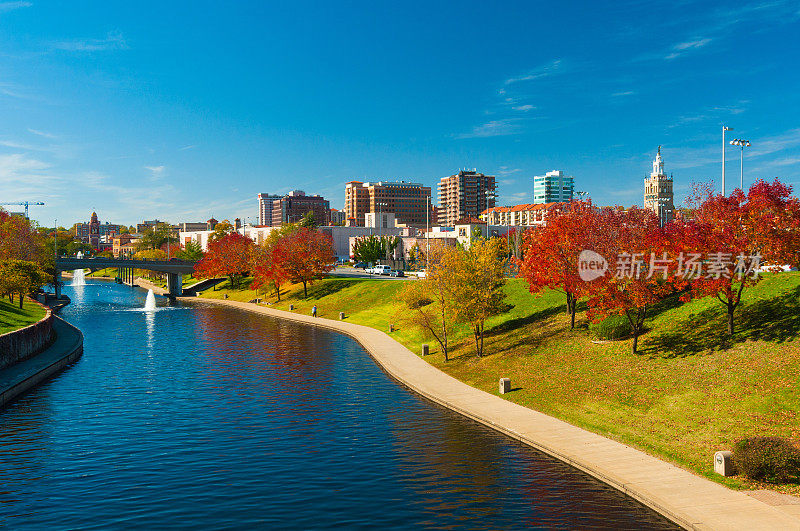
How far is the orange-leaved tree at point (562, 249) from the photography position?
42.2m

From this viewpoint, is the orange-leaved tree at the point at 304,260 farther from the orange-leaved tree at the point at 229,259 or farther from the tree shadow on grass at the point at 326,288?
the orange-leaved tree at the point at 229,259

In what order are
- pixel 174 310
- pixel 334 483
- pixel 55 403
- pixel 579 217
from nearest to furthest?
pixel 334 483, pixel 55 403, pixel 579 217, pixel 174 310

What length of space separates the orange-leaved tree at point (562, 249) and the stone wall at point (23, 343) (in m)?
37.6

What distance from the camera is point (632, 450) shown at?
24.7 metres

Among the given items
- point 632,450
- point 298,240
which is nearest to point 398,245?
point 298,240

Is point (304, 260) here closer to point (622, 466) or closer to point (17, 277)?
point (17, 277)

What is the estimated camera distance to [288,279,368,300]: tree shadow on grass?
314ft

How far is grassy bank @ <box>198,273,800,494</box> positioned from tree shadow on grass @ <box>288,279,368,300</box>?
4741 centimetres

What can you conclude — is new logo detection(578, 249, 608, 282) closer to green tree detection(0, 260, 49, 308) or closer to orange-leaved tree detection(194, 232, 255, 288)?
green tree detection(0, 260, 49, 308)

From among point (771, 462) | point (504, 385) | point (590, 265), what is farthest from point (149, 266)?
point (771, 462)

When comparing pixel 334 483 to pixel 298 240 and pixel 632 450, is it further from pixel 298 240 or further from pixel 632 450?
pixel 298 240

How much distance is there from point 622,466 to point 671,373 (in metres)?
11.3

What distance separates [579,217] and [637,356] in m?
11.8

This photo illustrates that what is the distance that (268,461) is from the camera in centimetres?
2575
